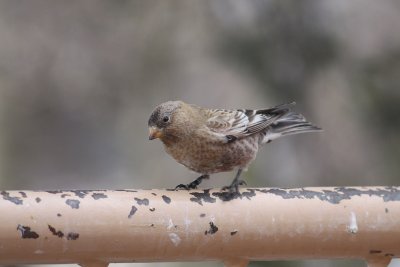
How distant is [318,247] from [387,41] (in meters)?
6.19

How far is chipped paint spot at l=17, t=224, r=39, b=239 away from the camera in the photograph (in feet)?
6.62

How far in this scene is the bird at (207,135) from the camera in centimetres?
400

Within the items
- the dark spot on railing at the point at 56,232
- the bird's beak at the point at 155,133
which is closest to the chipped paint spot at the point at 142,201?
the dark spot on railing at the point at 56,232

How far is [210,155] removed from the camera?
13.3 ft

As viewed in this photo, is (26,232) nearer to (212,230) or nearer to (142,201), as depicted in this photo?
(142,201)

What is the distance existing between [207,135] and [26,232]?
2.13 meters

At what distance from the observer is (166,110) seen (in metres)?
4.04

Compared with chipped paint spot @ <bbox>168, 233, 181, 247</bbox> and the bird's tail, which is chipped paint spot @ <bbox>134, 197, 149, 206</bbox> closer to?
chipped paint spot @ <bbox>168, 233, 181, 247</bbox>

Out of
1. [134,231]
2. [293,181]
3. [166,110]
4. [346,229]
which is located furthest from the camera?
[293,181]

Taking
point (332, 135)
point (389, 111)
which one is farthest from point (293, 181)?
point (389, 111)

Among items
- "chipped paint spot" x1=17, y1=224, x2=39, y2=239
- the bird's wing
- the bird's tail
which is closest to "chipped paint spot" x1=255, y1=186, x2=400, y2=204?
"chipped paint spot" x1=17, y1=224, x2=39, y2=239

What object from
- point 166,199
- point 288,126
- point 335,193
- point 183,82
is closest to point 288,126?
point 288,126

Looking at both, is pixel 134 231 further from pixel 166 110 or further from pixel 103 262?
pixel 166 110

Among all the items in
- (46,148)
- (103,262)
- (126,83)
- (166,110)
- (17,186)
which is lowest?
(103,262)
